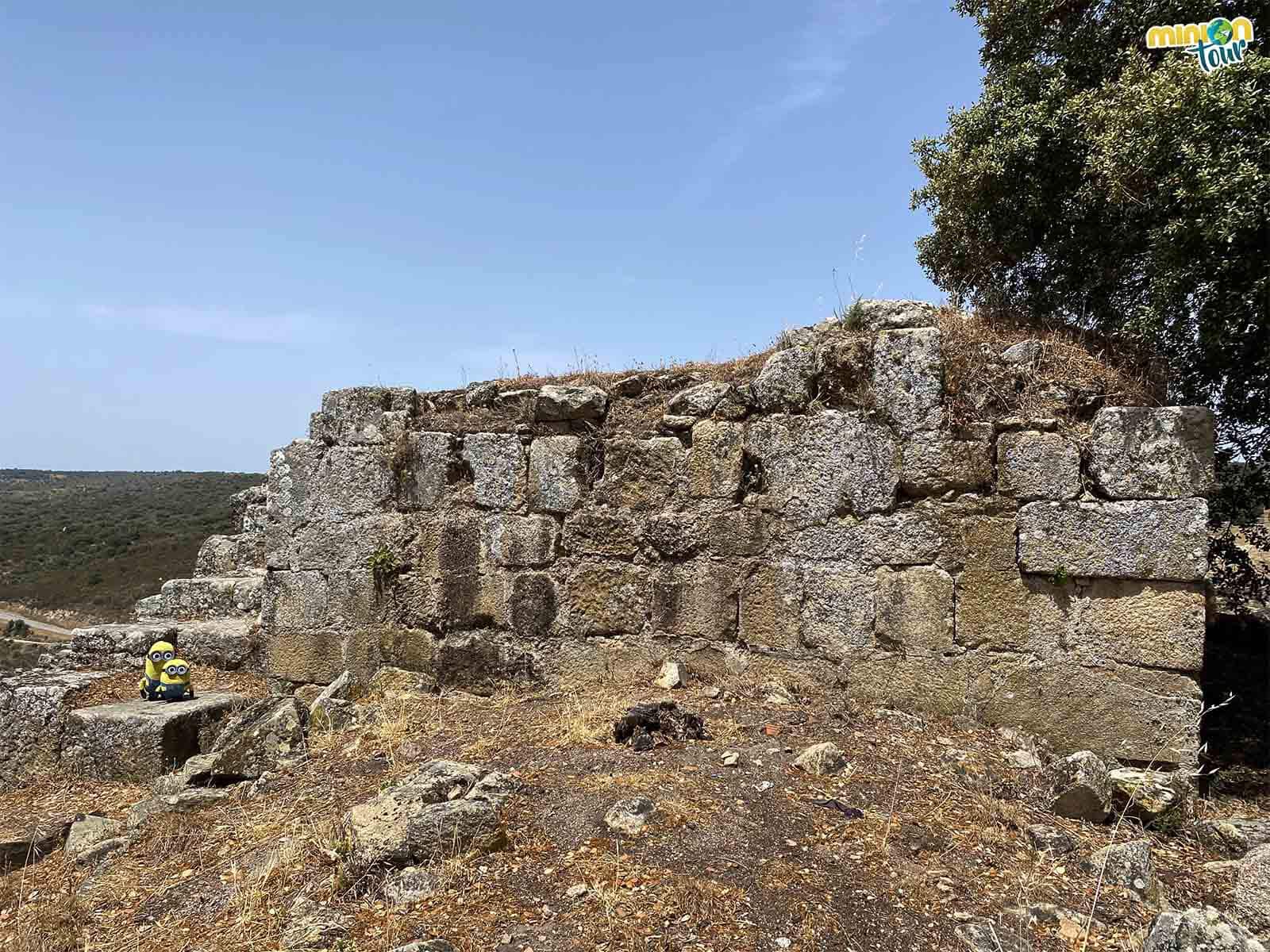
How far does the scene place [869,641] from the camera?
4914mm

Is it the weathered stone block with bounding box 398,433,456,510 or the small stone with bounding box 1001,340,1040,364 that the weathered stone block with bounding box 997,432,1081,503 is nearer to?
the small stone with bounding box 1001,340,1040,364

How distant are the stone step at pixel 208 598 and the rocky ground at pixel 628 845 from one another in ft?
6.88

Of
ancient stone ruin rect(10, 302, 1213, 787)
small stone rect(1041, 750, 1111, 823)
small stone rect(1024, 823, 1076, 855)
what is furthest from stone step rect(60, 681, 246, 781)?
small stone rect(1041, 750, 1111, 823)

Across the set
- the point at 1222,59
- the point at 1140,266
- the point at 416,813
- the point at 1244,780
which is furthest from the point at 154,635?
the point at 1222,59

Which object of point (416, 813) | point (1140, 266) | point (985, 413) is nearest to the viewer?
point (416, 813)

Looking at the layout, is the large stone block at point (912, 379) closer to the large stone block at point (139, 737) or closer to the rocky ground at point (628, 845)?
the rocky ground at point (628, 845)

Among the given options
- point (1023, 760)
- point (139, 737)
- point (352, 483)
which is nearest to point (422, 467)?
point (352, 483)

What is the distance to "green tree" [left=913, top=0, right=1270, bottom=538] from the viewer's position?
4617 mm

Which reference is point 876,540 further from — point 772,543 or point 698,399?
point 698,399

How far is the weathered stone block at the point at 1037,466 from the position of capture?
4539mm

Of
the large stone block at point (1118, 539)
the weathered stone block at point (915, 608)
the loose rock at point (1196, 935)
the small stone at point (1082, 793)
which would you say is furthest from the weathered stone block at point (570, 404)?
the loose rock at point (1196, 935)

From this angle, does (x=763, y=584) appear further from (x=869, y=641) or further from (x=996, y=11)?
(x=996, y=11)

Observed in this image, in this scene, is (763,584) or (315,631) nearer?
(763,584)

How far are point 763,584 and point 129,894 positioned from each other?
3673 mm
